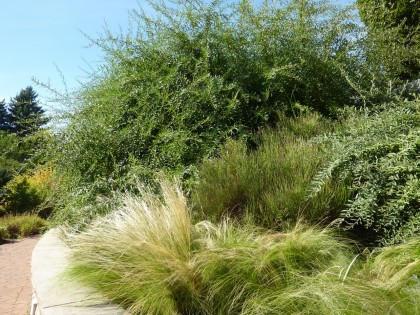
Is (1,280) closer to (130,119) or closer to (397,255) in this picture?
(130,119)

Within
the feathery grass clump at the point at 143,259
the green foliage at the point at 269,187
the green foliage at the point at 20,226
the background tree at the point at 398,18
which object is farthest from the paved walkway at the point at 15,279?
the background tree at the point at 398,18

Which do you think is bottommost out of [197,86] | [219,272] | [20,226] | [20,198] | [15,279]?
[15,279]

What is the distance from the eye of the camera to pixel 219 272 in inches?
101

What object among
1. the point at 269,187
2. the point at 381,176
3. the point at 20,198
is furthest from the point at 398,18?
the point at 20,198

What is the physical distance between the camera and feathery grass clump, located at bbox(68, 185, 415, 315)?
2299mm

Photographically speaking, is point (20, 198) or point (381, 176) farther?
point (20, 198)

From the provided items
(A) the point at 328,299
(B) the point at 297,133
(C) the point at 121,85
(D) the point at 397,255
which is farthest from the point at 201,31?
(A) the point at 328,299

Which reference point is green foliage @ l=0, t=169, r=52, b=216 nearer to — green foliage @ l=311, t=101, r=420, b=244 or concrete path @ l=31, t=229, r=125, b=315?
concrete path @ l=31, t=229, r=125, b=315

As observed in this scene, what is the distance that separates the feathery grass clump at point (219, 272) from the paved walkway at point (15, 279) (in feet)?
6.39

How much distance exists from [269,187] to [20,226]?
743 cm

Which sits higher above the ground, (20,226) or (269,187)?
(269,187)

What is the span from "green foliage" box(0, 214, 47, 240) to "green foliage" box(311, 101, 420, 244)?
7.12 metres

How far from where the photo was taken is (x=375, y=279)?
2.62 m

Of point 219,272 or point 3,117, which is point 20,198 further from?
point 3,117
